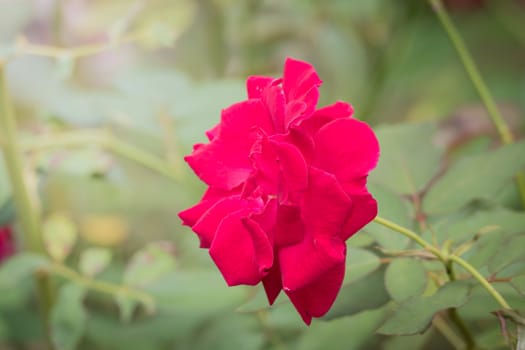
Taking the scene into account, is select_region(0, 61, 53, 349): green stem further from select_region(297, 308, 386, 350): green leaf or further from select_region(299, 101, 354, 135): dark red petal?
select_region(299, 101, 354, 135): dark red petal

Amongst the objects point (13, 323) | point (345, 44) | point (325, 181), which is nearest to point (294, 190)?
point (325, 181)

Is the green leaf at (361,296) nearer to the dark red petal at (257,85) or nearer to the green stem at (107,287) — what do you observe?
the dark red petal at (257,85)

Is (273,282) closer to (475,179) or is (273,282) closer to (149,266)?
(475,179)

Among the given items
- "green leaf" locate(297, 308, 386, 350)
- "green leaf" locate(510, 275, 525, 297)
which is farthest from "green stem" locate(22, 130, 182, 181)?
"green leaf" locate(510, 275, 525, 297)

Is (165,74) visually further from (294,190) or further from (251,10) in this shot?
(294,190)

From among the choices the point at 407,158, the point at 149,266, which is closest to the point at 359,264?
the point at 407,158

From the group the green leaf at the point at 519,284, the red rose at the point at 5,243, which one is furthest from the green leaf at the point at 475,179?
the red rose at the point at 5,243
